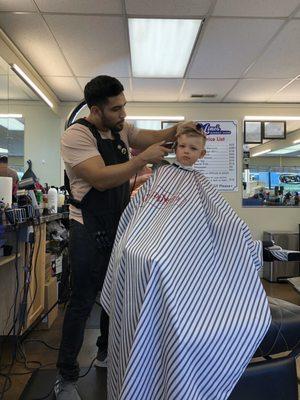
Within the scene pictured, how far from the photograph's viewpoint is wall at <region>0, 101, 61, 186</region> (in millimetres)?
4004

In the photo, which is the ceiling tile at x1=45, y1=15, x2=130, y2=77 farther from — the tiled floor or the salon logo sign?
the tiled floor

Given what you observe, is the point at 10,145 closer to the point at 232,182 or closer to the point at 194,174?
the point at 194,174

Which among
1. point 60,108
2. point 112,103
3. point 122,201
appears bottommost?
point 122,201

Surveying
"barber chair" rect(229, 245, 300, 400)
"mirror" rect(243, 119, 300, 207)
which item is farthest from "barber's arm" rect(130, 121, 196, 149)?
"mirror" rect(243, 119, 300, 207)

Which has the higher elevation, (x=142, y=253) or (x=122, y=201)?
(x=122, y=201)

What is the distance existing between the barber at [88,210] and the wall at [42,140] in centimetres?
254

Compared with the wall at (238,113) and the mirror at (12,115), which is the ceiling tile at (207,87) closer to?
the wall at (238,113)

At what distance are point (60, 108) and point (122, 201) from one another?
3.26 meters

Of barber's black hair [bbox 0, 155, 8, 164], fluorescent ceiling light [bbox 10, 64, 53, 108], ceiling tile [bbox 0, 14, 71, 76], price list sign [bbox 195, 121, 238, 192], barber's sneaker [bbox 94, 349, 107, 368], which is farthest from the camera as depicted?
price list sign [bbox 195, 121, 238, 192]

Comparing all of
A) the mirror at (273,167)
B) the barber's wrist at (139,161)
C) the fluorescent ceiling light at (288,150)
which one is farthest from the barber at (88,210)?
the fluorescent ceiling light at (288,150)

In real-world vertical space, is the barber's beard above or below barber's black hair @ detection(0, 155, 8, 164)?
above

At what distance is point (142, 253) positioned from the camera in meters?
1.03

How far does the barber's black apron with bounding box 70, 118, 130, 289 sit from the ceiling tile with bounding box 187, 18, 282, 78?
1.55 meters

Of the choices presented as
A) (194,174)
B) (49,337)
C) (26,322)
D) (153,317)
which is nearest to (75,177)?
(194,174)
